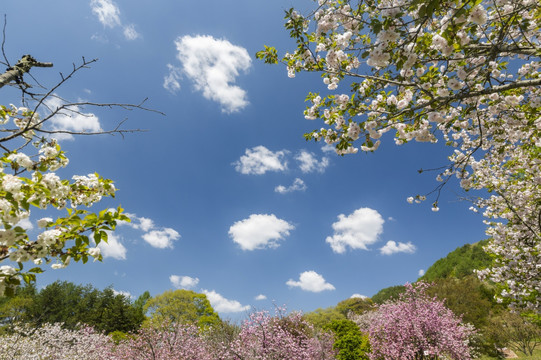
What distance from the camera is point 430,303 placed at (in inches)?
505

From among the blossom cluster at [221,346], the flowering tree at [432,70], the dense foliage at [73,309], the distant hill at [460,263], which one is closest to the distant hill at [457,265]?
the distant hill at [460,263]

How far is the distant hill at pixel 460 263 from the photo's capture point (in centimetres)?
5031

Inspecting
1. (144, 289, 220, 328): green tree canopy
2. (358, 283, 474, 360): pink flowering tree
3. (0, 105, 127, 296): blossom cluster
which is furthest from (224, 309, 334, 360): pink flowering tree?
(144, 289, 220, 328): green tree canopy

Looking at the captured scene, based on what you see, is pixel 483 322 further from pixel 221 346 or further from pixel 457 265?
pixel 457 265

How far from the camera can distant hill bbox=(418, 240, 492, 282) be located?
50.3 m

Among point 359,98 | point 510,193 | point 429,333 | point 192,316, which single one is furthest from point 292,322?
point 192,316

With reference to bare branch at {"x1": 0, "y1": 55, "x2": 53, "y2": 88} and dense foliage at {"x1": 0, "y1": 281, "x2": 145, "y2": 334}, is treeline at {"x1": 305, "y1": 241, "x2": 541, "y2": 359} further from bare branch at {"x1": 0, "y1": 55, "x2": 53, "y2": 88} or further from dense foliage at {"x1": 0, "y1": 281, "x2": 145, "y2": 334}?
dense foliage at {"x1": 0, "y1": 281, "x2": 145, "y2": 334}

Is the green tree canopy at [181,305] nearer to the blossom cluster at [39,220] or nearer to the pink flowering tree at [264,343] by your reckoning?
the pink flowering tree at [264,343]

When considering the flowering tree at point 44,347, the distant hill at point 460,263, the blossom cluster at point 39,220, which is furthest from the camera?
the distant hill at point 460,263

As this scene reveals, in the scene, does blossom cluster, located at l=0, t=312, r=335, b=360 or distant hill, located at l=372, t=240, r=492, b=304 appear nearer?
blossom cluster, located at l=0, t=312, r=335, b=360

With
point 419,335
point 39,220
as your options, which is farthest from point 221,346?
point 39,220

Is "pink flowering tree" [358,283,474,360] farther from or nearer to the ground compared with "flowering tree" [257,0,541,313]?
nearer to the ground

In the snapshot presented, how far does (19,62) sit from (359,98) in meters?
5.57

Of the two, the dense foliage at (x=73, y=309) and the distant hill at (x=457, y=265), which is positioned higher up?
the distant hill at (x=457, y=265)
